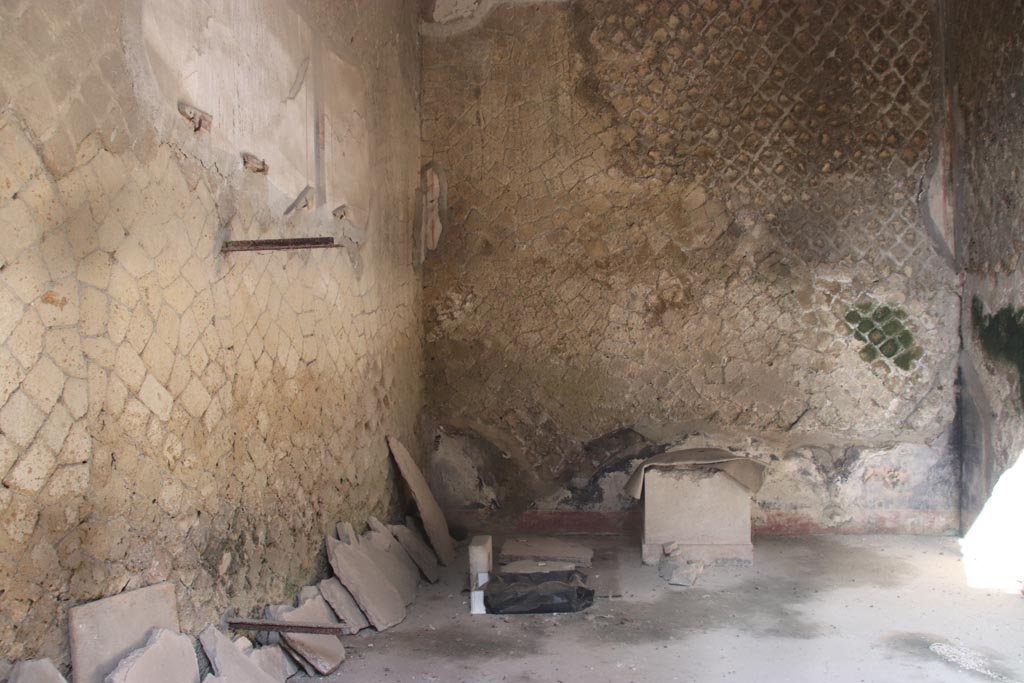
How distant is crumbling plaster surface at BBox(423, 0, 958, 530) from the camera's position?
17.2 ft

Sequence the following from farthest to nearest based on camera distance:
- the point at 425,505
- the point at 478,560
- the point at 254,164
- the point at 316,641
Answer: the point at 425,505, the point at 478,560, the point at 316,641, the point at 254,164

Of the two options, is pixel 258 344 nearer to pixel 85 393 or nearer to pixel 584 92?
pixel 85 393

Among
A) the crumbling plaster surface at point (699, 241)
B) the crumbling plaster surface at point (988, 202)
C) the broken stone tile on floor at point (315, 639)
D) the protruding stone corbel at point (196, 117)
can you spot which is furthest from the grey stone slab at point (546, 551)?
the protruding stone corbel at point (196, 117)

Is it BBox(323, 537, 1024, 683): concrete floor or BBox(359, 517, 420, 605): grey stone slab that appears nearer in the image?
BBox(323, 537, 1024, 683): concrete floor

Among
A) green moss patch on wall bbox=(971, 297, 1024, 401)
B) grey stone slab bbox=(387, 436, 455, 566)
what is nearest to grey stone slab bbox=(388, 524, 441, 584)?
grey stone slab bbox=(387, 436, 455, 566)

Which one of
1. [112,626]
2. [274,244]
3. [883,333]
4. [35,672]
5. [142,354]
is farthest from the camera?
[883,333]

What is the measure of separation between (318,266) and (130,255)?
144 centimetres

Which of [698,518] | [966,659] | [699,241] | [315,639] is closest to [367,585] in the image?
[315,639]

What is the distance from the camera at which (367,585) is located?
12.9 ft

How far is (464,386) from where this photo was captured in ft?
18.4

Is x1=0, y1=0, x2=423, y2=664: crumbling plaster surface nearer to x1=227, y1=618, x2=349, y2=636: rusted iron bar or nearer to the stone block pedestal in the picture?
x1=227, y1=618, x2=349, y2=636: rusted iron bar

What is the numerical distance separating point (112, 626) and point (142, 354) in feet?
2.44

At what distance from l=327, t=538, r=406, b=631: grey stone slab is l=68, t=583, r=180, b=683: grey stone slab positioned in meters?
1.23

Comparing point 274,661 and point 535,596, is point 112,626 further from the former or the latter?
point 535,596
